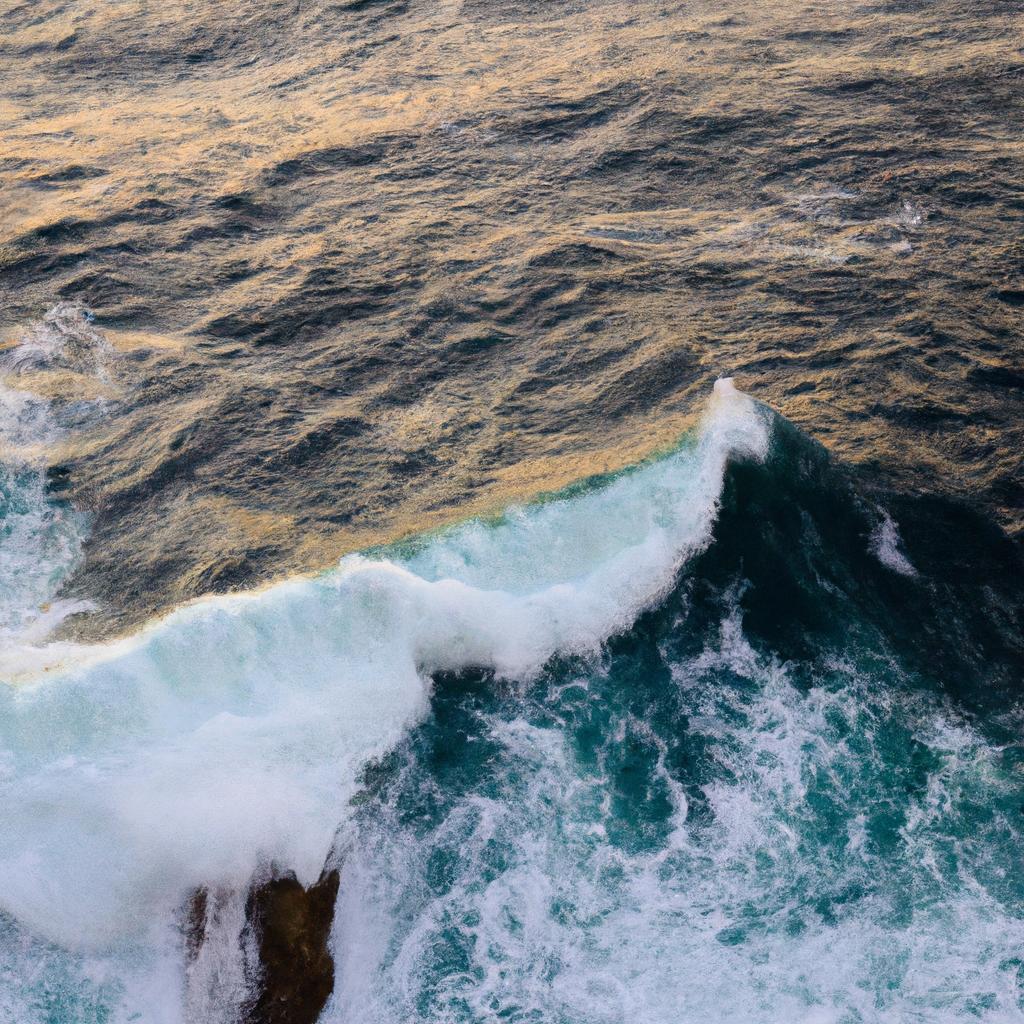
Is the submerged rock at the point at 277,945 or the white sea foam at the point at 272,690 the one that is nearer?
the submerged rock at the point at 277,945

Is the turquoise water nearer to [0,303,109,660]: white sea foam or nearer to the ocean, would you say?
the ocean

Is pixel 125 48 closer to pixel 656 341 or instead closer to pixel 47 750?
pixel 656 341

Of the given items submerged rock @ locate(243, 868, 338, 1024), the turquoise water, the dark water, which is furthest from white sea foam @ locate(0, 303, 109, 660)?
the turquoise water

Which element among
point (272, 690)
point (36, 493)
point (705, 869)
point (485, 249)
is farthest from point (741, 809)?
point (485, 249)

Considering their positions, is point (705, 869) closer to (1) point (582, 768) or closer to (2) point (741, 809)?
(2) point (741, 809)

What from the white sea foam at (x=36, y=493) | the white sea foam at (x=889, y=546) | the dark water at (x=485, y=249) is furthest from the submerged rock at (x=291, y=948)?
the white sea foam at (x=889, y=546)

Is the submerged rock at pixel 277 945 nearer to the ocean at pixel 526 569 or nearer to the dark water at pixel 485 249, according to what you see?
the ocean at pixel 526 569

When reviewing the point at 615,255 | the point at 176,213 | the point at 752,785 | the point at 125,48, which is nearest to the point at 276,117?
the point at 176,213
